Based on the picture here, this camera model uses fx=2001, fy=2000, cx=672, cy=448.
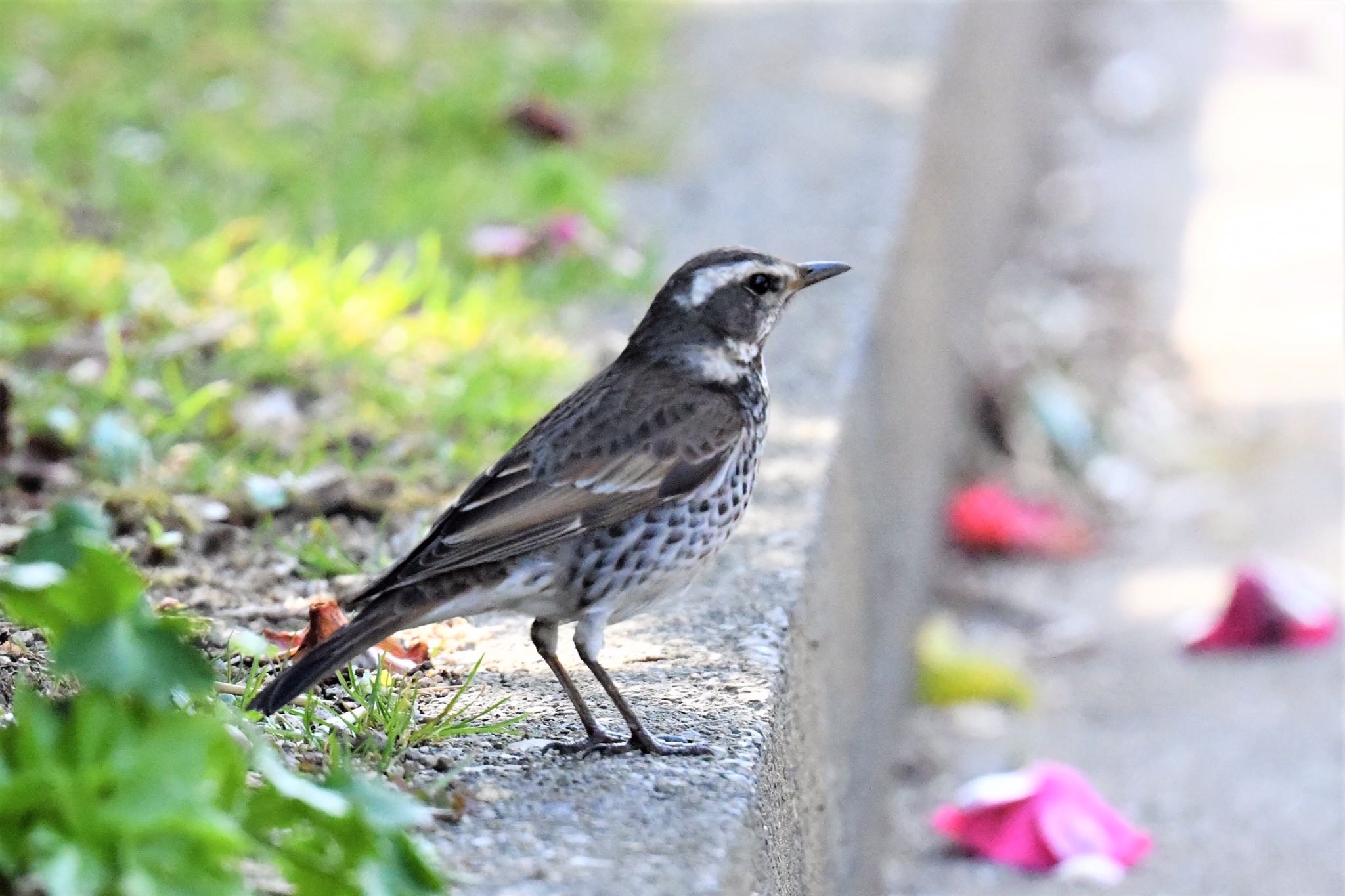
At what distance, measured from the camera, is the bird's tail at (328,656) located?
342 centimetres

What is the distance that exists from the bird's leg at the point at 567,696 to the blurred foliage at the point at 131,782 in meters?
0.96

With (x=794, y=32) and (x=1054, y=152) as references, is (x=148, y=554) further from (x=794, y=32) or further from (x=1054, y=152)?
(x=1054, y=152)

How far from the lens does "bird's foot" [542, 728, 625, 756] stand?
3605mm

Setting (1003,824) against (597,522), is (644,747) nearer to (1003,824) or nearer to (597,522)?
(597,522)

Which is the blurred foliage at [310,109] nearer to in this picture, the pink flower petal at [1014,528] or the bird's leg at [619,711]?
the pink flower petal at [1014,528]

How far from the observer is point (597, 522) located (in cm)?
386

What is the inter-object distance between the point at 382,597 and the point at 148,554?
1.19 meters

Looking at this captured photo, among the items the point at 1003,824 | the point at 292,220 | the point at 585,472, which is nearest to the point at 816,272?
the point at 585,472

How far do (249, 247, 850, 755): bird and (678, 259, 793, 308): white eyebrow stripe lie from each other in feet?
0.06

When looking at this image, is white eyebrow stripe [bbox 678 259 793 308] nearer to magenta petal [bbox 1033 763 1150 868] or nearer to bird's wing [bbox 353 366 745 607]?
bird's wing [bbox 353 366 745 607]

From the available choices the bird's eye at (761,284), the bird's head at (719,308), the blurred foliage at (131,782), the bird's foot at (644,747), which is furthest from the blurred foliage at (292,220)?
the blurred foliage at (131,782)

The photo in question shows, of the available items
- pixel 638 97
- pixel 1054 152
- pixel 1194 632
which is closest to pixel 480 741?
pixel 1194 632

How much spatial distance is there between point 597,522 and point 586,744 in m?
0.46

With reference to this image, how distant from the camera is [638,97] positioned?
27.8ft
